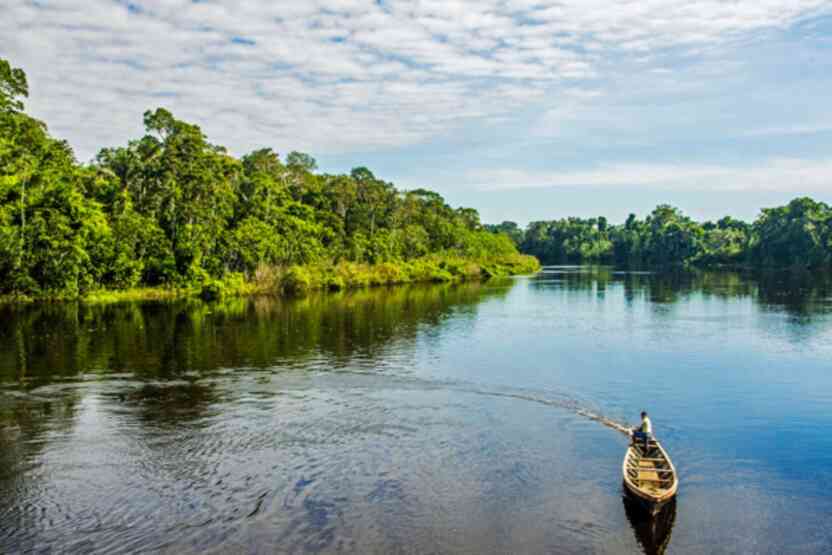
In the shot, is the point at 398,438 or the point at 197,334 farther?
the point at 197,334

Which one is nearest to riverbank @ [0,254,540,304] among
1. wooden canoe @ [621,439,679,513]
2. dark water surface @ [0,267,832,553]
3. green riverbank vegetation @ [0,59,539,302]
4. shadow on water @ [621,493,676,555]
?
green riverbank vegetation @ [0,59,539,302]

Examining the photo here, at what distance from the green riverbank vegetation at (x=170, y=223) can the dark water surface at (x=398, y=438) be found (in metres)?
13.6

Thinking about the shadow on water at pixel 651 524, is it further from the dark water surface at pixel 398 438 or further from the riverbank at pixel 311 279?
the riverbank at pixel 311 279

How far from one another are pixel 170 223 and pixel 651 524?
7348 centimetres

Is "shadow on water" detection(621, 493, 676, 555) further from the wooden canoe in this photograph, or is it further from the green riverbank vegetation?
the green riverbank vegetation

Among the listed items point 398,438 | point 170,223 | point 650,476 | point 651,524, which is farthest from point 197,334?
point 651,524

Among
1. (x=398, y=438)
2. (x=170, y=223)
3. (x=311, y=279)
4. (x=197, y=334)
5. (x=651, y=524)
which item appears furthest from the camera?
(x=311, y=279)

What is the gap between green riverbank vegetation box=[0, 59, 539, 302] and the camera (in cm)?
6550

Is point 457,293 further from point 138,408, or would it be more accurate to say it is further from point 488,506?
point 488,506

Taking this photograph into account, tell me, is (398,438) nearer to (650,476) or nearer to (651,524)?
(650,476)

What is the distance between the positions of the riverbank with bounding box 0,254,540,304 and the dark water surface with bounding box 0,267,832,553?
64.5ft

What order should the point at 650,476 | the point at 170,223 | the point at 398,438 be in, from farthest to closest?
the point at 170,223
the point at 398,438
the point at 650,476

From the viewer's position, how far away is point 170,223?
267 ft

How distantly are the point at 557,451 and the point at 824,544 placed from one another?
9.21 metres
